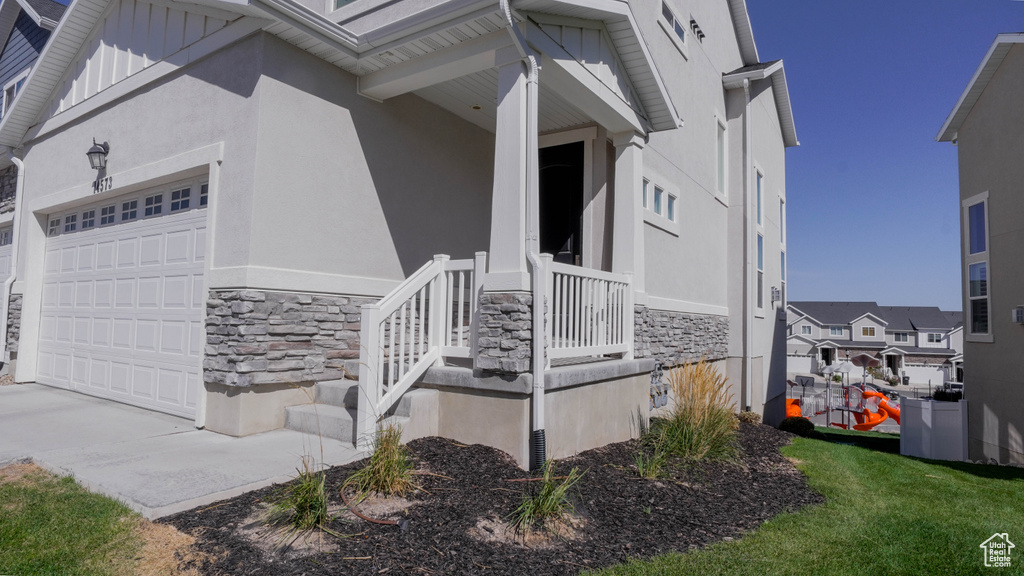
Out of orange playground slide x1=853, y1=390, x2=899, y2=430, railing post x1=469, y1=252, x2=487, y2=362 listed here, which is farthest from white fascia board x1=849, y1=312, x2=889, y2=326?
railing post x1=469, y1=252, x2=487, y2=362

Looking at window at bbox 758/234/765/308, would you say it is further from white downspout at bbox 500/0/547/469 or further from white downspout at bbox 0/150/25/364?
white downspout at bbox 0/150/25/364

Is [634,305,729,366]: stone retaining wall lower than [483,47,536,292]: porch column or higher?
lower

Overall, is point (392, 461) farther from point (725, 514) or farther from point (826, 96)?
point (826, 96)

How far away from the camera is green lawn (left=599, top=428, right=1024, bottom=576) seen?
3439mm

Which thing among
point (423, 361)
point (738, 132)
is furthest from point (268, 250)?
point (738, 132)

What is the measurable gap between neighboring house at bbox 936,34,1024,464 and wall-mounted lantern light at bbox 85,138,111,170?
1388cm

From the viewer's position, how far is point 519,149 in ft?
16.4

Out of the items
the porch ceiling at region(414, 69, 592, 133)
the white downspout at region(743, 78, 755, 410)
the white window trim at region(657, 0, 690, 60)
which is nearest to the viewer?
the porch ceiling at region(414, 69, 592, 133)

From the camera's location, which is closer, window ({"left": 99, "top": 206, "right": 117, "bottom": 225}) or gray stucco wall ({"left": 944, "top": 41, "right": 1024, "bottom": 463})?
window ({"left": 99, "top": 206, "right": 117, "bottom": 225})

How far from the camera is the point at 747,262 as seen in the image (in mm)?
11438

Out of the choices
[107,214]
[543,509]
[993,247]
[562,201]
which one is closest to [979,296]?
[993,247]

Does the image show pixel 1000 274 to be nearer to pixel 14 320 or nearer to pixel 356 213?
pixel 356 213

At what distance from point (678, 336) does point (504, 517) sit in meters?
5.85

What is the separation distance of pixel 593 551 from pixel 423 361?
230 centimetres
